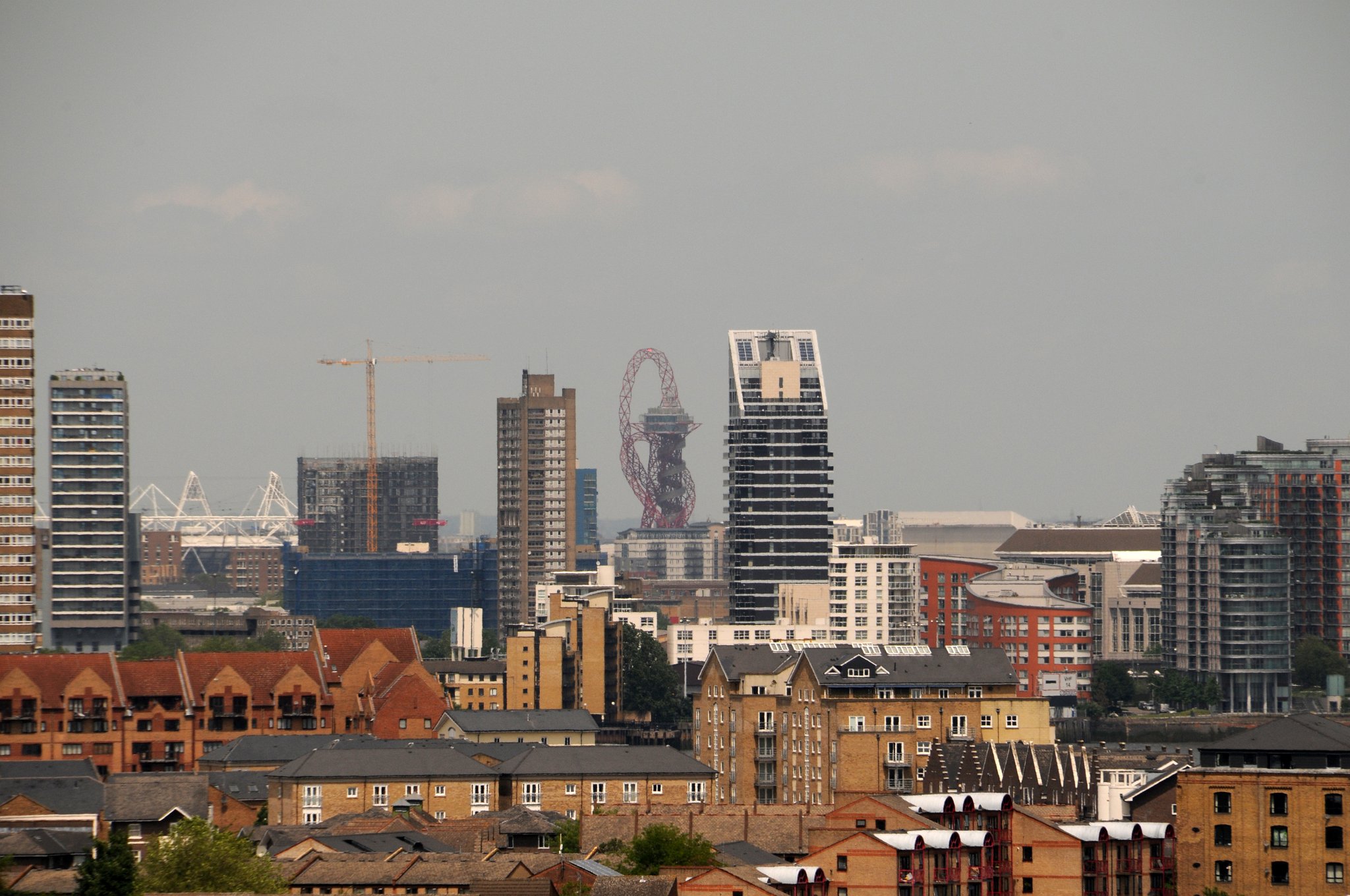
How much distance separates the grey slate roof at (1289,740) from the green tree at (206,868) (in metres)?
32.9

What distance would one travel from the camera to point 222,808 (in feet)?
407

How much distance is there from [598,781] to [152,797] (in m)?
20.7

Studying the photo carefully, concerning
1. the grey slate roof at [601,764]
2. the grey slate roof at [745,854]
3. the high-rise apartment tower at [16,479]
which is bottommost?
the grey slate roof at [745,854]

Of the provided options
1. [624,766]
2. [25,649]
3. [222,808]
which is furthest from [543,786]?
[25,649]

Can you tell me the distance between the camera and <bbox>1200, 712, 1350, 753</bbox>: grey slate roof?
293 ft

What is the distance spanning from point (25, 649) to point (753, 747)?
70.1 meters

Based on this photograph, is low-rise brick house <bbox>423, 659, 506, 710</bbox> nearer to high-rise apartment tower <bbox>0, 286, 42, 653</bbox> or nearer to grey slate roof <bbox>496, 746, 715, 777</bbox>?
high-rise apartment tower <bbox>0, 286, 42, 653</bbox>

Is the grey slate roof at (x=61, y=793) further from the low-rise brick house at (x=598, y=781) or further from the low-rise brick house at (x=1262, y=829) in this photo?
the low-rise brick house at (x=1262, y=829)

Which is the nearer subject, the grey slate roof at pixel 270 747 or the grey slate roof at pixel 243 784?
the grey slate roof at pixel 243 784

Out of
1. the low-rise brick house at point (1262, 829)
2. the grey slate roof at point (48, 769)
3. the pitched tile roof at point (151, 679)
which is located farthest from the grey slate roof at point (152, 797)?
the low-rise brick house at point (1262, 829)

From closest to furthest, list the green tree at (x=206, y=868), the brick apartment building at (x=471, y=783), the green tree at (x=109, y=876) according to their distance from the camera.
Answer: the green tree at (x=109, y=876), the green tree at (x=206, y=868), the brick apartment building at (x=471, y=783)

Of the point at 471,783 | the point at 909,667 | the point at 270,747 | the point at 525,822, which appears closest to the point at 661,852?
the point at 525,822

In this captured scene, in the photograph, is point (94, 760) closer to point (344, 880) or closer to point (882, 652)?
point (882, 652)

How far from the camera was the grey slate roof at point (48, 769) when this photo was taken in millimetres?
133625
